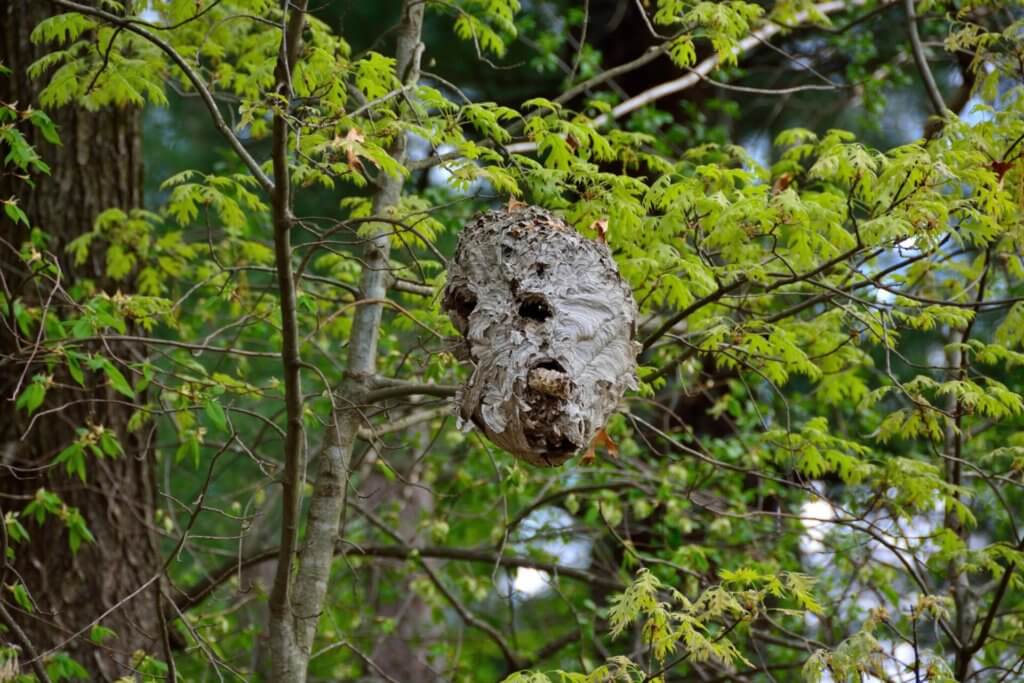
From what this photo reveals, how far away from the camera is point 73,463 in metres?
4.84

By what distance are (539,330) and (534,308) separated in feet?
0.25

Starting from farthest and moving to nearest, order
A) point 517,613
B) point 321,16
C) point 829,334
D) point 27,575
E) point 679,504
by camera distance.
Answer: point 517,613 < point 321,16 < point 679,504 < point 27,575 < point 829,334

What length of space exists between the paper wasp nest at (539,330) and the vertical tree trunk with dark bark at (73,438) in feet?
10.3

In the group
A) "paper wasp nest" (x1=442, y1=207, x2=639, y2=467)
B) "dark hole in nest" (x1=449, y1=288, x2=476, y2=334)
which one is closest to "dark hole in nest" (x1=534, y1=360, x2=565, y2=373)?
"paper wasp nest" (x1=442, y1=207, x2=639, y2=467)

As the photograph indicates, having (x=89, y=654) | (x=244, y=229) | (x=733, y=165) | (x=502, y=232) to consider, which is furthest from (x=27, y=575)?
(x=733, y=165)

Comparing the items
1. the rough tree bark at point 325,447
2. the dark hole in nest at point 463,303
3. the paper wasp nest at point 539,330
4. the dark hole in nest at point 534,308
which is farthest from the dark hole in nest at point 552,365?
the rough tree bark at point 325,447

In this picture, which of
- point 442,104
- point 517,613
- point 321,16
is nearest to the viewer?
point 442,104

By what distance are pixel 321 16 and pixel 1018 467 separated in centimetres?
600

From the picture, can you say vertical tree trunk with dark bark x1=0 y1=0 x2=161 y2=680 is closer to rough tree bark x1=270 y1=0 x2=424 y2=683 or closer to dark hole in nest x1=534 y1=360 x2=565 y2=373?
rough tree bark x1=270 y1=0 x2=424 y2=683

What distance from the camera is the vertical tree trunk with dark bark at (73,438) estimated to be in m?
6.09

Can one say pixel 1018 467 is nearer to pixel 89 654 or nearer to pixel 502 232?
pixel 502 232

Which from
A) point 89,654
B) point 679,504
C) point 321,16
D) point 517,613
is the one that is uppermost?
point 321,16

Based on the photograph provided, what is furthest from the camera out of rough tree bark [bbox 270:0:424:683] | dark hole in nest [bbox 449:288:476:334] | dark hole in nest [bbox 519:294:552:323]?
rough tree bark [bbox 270:0:424:683]

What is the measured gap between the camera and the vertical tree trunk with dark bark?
20.0 ft
